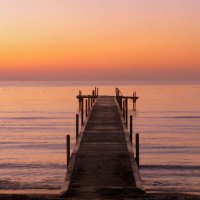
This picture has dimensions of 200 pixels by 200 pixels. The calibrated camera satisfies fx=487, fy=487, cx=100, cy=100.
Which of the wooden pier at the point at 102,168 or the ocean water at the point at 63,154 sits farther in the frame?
the ocean water at the point at 63,154

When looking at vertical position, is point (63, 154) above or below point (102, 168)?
below

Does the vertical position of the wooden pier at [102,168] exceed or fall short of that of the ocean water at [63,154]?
it exceeds it

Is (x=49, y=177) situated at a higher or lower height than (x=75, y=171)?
lower

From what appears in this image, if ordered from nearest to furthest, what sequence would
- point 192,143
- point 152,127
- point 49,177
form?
1. point 49,177
2. point 192,143
3. point 152,127

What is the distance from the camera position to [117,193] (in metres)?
14.0

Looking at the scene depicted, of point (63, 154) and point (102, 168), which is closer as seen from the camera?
point (102, 168)

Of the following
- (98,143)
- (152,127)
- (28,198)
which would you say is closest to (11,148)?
(98,143)

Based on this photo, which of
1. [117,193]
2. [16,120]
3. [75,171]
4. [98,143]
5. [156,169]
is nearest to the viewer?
[117,193]

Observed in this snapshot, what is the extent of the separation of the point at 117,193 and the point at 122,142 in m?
7.64

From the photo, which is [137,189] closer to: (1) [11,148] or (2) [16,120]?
(1) [11,148]

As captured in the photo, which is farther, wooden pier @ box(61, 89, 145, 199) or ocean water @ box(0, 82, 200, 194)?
ocean water @ box(0, 82, 200, 194)

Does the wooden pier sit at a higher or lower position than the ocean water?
higher

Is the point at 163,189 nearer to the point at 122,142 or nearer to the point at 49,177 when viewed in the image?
the point at 122,142

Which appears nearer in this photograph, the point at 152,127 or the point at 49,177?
the point at 49,177
